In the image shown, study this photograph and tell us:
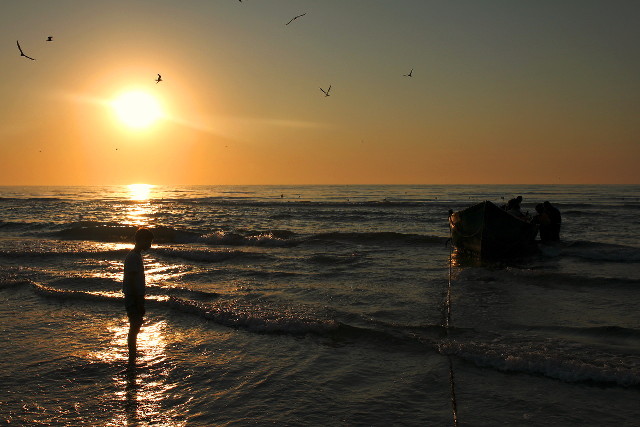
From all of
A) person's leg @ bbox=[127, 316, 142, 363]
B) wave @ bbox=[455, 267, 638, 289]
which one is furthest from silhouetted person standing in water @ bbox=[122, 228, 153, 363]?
wave @ bbox=[455, 267, 638, 289]

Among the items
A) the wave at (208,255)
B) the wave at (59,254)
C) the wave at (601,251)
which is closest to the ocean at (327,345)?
the wave at (601,251)

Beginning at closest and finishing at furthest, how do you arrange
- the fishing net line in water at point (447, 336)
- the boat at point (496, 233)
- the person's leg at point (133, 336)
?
the fishing net line in water at point (447, 336)
the person's leg at point (133, 336)
the boat at point (496, 233)

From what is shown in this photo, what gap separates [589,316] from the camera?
9.57 m

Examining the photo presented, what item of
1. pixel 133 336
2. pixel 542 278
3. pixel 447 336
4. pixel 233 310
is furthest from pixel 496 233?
pixel 133 336

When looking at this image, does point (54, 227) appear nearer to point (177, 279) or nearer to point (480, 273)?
point (177, 279)

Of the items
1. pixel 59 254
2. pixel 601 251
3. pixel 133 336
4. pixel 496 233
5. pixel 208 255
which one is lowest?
pixel 59 254

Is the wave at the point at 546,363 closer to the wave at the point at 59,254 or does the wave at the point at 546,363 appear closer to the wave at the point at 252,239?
the wave at the point at 59,254

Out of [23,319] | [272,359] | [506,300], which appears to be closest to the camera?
[272,359]

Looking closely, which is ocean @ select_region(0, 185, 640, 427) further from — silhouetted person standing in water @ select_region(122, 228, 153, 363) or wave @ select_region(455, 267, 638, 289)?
silhouetted person standing in water @ select_region(122, 228, 153, 363)

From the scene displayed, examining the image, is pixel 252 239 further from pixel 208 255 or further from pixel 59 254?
pixel 59 254


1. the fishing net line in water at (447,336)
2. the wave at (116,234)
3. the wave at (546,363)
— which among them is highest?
the wave at (546,363)

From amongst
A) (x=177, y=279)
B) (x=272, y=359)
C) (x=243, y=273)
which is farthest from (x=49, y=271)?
(x=272, y=359)

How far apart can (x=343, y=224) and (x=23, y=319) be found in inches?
982

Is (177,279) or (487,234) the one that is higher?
(487,234)
